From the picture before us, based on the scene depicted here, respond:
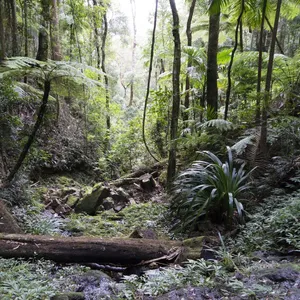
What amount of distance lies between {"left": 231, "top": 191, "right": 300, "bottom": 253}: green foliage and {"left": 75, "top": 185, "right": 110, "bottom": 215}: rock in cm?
343

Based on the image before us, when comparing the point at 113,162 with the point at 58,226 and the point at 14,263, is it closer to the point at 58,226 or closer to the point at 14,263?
the point at 58,226

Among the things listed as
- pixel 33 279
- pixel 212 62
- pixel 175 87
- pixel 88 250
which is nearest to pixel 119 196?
pixel 175 87

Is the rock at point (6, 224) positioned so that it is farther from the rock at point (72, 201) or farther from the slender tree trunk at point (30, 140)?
the rock at point (72, 201)

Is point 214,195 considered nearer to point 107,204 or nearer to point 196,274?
point 196,274

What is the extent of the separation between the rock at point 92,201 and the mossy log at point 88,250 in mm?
2778

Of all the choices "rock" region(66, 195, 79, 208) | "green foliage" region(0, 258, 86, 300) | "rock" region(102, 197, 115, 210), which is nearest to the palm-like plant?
"green foliage" region(0, 258, 86, 300)

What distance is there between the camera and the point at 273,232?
3.03 m

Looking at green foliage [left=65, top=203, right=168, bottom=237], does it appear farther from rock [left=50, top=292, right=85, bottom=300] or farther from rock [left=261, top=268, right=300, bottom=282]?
rock [left=261, top=268, right=300, bottom=282]

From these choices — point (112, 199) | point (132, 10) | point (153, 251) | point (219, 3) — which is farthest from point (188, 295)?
point (132, 10)

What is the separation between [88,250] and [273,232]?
2.00 m

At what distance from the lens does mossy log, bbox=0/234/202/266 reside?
3.06 meters

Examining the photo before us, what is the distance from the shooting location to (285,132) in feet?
15.5

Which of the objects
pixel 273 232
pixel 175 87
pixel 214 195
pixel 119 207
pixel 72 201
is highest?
pixel 175 87

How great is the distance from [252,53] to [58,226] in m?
5.86
